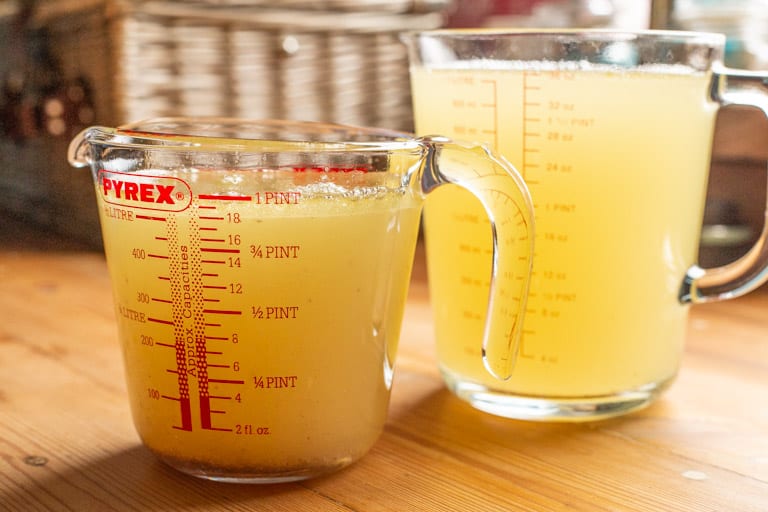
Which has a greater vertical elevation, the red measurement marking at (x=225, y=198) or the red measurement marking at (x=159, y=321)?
the red measurement marking at (x=225, y=198)

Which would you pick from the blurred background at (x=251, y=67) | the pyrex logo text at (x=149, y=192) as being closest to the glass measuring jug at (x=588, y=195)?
the pyrex logo text at (x=149, y=192)

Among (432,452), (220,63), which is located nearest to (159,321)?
(432,452)

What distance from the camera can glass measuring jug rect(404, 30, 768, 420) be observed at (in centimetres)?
55

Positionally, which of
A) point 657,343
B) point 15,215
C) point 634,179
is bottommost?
point 15,215

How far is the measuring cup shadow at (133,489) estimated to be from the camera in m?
0.48

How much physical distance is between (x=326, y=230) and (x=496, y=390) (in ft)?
0.67

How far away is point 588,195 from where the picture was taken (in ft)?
1.83

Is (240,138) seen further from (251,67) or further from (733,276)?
(251,67)

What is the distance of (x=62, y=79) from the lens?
1165 millimetres

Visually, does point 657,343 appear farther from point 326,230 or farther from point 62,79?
point 62,79

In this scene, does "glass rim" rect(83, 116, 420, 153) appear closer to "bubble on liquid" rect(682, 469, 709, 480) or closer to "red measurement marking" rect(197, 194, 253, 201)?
"red measurement marking" rect(197, 194, 253, 201)

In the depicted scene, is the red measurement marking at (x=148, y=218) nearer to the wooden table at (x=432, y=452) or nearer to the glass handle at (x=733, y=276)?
the wooden table at (x=432, y=452)

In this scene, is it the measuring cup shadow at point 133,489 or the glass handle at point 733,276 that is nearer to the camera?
the measuring cup shadow at point 133,489

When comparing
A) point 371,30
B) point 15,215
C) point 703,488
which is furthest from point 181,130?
point 15,215
